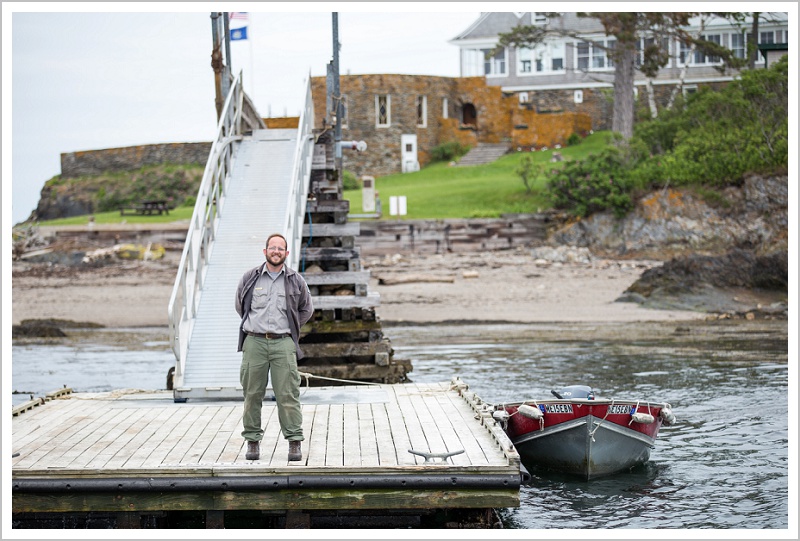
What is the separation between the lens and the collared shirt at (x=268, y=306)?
8.85 m

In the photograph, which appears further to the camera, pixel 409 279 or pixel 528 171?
pixel 528 171

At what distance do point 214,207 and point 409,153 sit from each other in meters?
40.3

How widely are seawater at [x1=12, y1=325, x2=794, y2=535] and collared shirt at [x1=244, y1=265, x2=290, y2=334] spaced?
9.80ft

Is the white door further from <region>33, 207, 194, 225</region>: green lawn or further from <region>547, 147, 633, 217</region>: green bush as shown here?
<region>547, 147, 633, 217</region>: green bush

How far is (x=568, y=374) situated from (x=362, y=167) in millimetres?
36669

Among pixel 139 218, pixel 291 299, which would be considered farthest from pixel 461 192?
pixel 291 299

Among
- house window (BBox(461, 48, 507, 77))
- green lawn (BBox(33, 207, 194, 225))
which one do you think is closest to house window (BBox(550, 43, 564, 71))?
house window (BBox(461, 48, 507, 77))

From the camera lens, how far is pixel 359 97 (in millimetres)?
55688

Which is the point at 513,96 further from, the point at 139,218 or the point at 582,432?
the point at 582,432

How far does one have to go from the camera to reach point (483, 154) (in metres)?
54.8

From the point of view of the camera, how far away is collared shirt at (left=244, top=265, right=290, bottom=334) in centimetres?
885

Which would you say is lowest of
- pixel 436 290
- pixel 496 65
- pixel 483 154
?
pixel 436 290

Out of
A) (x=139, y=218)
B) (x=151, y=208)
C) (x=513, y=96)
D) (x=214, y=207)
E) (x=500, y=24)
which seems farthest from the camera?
(x=500, y=24)

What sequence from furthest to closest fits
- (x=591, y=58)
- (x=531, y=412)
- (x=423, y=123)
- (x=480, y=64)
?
1. (x=480, y=64)
2. (x=591, y=58)
3. (x=423, y=123)
4. (x=531, y=412)
